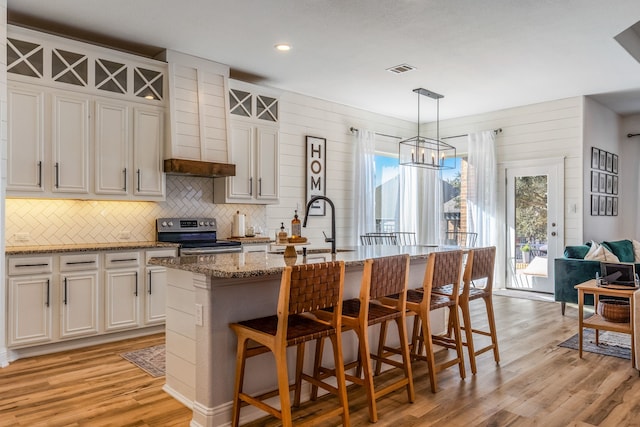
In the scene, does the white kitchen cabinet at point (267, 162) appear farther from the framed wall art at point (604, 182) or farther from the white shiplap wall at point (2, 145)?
the framed wall art at point (604, 182)

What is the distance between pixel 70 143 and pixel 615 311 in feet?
16.5

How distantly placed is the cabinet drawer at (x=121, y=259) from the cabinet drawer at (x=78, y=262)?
4.1 inches

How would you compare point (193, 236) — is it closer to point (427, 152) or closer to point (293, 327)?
point (293, 327)

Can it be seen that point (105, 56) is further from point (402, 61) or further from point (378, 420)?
point (378, 420)

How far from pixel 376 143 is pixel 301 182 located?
177cm

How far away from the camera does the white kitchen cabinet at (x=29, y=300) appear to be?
3.76 metres

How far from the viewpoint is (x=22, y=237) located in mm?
4211

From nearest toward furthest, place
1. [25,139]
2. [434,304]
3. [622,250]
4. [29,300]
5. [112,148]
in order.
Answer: [434,304]
[29,300]
[25,139]
[112,148]
[622,250]

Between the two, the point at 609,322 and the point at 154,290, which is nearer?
the point at 609,322

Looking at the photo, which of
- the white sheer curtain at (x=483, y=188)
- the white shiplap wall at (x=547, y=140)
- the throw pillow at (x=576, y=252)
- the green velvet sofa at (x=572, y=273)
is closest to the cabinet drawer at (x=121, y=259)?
the green velvet sofa at (x=572, y=273)

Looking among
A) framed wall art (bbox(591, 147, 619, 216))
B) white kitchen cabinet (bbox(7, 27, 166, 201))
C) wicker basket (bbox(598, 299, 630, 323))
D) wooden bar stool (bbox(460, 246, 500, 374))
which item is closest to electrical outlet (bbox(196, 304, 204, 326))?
wooden bar stool (bbox(460, 246, 500, 374))

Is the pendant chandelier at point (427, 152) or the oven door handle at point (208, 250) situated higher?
the pendant chandelier at point (427, 152)

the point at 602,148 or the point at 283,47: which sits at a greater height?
the point at 283,47

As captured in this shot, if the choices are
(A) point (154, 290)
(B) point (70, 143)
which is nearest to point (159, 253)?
(A) point (154, 290)
